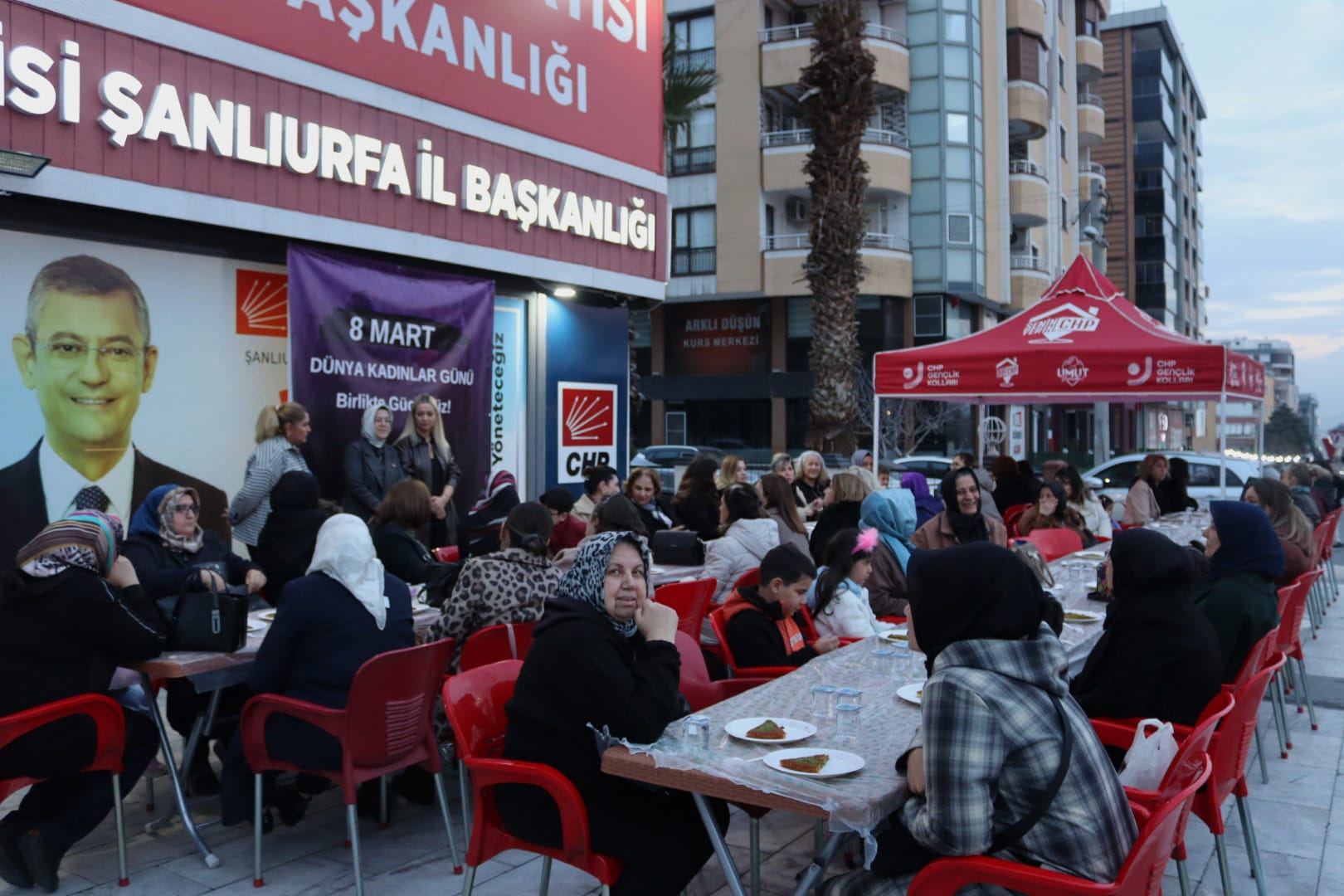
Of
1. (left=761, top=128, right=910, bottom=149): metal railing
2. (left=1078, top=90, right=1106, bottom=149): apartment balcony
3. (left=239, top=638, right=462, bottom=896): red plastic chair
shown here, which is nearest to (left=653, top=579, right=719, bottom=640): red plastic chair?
(left=239, top=638, right=462, bottom=896): red plastic chair

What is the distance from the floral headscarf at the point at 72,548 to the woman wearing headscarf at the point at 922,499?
6.40m

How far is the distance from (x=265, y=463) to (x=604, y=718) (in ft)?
15.6

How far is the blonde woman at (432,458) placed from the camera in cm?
859

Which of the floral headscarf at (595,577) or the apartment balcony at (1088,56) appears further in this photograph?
the apartment balcony at (1088,56)

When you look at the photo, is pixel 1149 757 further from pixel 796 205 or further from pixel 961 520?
pixel 796 205

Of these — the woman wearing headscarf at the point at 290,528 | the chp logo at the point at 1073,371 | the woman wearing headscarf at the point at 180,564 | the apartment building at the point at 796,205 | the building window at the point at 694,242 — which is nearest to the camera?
the woman wearing headscarf at the point at 180,564

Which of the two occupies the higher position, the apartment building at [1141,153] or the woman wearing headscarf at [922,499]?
the apartment building at [1141,153]

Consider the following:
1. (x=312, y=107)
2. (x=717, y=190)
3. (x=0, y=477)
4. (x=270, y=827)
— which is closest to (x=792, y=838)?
(x=270, y=827)

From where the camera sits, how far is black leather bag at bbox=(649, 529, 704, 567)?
7.29 metres

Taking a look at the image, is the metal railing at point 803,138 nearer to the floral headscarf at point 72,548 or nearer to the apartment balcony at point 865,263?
the apartment balcony at point 865,263

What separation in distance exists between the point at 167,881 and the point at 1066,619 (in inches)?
172

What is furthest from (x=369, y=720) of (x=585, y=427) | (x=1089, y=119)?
(x=1089, y=119)

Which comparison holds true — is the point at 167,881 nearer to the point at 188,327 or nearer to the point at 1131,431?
the point at 188,327

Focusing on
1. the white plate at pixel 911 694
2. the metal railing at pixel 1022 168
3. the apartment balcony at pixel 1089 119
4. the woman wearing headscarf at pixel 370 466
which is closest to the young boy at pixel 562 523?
the woman wearing headscarf at pixel 370 466
